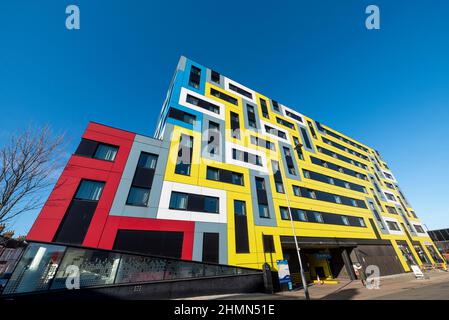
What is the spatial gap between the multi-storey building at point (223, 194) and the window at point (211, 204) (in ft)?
0.34

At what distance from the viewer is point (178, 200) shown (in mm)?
16438

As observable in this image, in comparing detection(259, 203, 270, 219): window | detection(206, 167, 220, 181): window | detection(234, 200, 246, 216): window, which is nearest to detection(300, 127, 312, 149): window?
detection(259, 203, 270, 219): window

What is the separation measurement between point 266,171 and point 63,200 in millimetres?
20296

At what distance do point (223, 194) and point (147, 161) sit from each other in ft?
26.9

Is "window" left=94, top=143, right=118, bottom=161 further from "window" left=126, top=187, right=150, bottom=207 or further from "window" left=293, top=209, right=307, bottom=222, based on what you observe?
"window" left=293, top=209, right=307, bottom=222

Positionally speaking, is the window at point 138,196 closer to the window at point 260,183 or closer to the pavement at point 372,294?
the pavement at point 372,294

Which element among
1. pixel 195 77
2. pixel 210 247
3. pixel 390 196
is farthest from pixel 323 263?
pixel 195 77

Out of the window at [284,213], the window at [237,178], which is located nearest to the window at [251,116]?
the window at [237,178]

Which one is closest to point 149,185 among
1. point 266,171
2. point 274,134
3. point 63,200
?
point 63,200

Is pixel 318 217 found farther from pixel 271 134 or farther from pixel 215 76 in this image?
pixel 215 76

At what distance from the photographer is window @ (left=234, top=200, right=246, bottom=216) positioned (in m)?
18.6

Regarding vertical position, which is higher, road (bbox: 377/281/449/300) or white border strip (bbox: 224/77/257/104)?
white border strip (bbox: 224/77/257/104)

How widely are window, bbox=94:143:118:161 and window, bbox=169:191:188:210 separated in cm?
A: 628

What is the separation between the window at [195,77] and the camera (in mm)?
24609
